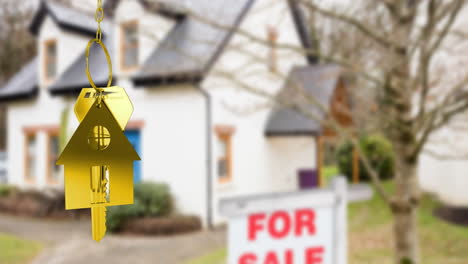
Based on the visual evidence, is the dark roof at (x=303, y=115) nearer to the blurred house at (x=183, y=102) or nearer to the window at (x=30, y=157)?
the blurred house at (x=183, y=102)

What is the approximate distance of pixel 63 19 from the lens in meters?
13.2

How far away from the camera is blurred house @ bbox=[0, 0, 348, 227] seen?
10.9 metres

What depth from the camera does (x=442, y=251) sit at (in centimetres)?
841

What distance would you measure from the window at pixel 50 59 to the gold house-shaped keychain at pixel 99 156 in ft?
47.1

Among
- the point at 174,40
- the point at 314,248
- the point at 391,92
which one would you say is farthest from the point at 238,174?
the point at 314,248

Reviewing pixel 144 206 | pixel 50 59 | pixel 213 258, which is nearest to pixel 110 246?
pixel 144 206

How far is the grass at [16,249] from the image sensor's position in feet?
27.3

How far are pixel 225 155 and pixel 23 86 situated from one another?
793cm

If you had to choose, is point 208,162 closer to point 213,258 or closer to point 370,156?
point 213,258

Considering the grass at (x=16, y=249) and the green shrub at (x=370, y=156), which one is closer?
the grass at (x=16, y=249)

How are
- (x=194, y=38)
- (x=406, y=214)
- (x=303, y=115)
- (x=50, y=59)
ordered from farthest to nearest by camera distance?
(x=50, y=59), (x=303, y=115), (x=194, y=38), (x=406, y=214)

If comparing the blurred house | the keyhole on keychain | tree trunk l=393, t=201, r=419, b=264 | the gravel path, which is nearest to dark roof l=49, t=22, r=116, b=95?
the blurred house

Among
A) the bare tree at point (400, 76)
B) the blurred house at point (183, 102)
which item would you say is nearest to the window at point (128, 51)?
the blurred house at point (183, 102)

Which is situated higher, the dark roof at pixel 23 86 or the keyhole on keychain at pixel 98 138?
the dark roof at pixel 23 86
